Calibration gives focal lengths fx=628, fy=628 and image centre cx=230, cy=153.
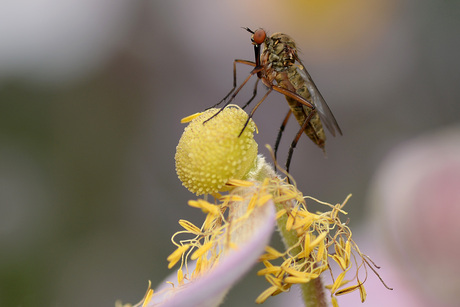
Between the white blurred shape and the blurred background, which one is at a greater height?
the white blurred shape

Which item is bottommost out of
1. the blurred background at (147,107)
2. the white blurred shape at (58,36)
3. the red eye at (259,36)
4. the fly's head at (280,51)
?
the blurred background at (147,107)

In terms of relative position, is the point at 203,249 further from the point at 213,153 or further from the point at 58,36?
the point at 58,36

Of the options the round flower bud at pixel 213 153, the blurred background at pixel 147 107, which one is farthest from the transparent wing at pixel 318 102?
the blurred background at pixel 147 107

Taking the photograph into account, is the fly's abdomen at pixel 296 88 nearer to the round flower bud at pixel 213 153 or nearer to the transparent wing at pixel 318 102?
the transparent wing at pixel 318 102

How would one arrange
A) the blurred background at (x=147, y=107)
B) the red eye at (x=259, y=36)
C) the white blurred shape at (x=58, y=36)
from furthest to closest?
1. the white blurred shape at (x=58, y=36)
2. the blurred background at (x=147, y=107)
3. the red eye at (x=259, y=36)

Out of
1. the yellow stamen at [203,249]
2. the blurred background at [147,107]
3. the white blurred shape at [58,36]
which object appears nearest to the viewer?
the yellow stamen at [203,249]

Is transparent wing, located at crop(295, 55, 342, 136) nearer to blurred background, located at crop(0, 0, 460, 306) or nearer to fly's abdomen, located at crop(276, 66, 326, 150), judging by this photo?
fly's abdomen, located at crop(276, 66, 326, 150)

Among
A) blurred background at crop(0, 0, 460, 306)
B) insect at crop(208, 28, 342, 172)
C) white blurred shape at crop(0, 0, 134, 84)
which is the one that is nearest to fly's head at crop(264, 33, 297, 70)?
insect at crop(208, 28, 342, 172)
